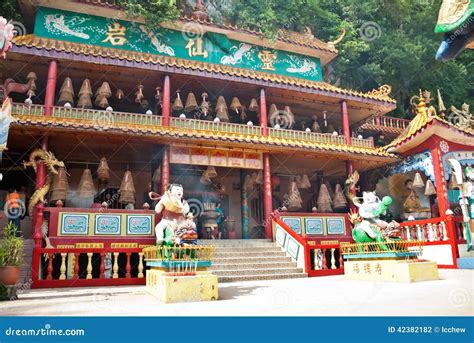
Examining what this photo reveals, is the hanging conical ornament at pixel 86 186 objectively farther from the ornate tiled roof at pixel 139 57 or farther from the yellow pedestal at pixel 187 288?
the yellow pedestal at pixel 187 288

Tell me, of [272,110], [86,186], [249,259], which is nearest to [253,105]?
[272,110]

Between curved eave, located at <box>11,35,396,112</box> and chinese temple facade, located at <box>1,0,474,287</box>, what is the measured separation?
44 mm

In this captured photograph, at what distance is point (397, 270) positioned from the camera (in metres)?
7.00

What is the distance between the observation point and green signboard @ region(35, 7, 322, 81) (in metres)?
12.5

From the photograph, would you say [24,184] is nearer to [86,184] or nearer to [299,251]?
[86,184]

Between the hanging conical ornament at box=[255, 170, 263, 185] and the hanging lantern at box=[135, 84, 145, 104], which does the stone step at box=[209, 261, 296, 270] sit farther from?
the hanging lantern at box=[135, 84, 145, 104]

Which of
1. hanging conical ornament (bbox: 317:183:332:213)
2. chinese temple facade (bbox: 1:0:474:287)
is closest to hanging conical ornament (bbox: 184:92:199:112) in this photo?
chinese temple facade (bbox: 1:0:474:287)

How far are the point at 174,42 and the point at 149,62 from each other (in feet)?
9.73

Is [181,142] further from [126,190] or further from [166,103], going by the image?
[126,190]

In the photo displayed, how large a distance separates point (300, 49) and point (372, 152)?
5.55 m

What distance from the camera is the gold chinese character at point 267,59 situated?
1522 centimetres

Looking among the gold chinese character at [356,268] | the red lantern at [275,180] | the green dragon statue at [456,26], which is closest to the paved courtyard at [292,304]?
the gold chinese character at [356,268]

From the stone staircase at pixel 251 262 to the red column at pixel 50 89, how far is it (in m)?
5.66

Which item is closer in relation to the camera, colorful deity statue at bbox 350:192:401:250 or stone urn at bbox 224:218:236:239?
colorful deity statue at bbox 350:192:401:250
